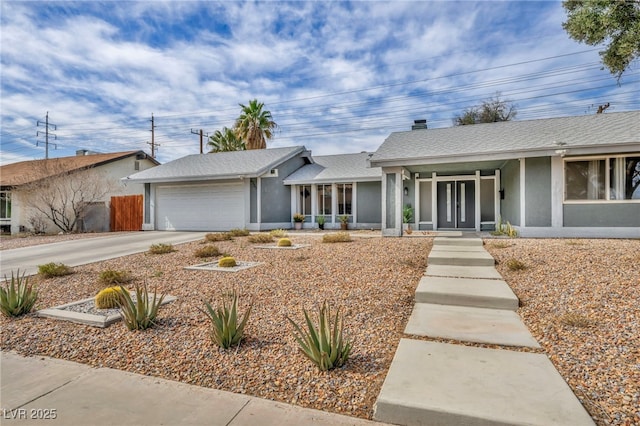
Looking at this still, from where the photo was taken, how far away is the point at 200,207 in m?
18.7

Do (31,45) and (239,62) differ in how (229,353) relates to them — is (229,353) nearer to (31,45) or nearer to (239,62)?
(31,45)

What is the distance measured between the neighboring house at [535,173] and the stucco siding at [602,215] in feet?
0.08

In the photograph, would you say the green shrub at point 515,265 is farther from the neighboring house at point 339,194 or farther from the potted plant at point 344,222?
the potted plant at point 344,222

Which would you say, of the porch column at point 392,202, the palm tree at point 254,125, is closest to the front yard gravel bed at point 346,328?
the porch column at point 392,202

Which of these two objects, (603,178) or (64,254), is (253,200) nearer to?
(64,254)

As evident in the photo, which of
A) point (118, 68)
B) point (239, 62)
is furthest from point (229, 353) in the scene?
point (118, 68)

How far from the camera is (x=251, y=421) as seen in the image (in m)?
2.55

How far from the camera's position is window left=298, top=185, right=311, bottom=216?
62.5 feet

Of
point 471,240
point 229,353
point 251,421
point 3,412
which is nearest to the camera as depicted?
point 251,421

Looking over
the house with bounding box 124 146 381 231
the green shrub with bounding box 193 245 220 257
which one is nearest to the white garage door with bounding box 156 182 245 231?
the house with bounding box 124 146 381 231

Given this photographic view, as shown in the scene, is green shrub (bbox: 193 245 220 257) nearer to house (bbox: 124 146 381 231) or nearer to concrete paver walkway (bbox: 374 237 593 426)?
concrete paver walkway (bbox: 374 237 593 426)

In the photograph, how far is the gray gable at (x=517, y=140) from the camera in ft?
34.4

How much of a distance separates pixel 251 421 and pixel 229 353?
1.17m

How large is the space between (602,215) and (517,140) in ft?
11.3
